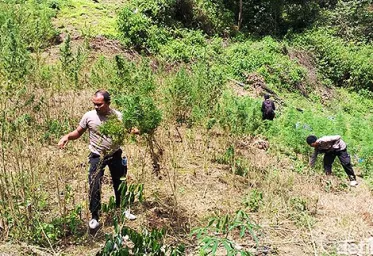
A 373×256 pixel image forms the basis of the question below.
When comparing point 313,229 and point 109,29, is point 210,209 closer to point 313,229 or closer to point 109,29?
point 313,229

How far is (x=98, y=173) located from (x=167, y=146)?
205 cm

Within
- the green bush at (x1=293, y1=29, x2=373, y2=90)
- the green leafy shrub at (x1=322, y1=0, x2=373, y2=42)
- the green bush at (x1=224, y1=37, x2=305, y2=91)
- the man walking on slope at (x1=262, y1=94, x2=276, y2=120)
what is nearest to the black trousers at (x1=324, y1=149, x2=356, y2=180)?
the man walking on slope at (x1=262, y1=94, x2=276, y2=120)

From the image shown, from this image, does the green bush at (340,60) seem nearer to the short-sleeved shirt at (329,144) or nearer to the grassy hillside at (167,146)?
the grassy hillside at (167,146)

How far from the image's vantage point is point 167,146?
607cm

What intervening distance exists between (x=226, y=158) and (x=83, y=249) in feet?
9.96

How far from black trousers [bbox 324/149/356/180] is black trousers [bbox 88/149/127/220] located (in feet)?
13.5

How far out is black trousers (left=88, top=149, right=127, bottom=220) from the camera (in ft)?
13.4

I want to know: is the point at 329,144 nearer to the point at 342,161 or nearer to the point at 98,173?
the point at 342,161

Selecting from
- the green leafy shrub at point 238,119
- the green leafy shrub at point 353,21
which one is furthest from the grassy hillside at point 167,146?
the green leafy shrub at point 353,21

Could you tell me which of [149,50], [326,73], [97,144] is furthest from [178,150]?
[326,73]

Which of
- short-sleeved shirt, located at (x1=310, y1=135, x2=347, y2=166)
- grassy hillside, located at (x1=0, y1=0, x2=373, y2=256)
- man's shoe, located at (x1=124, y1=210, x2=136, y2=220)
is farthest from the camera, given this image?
short-sleeved shirt, located at (x1=310, y1=135, x2=347, y2=166)

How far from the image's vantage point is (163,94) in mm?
7582

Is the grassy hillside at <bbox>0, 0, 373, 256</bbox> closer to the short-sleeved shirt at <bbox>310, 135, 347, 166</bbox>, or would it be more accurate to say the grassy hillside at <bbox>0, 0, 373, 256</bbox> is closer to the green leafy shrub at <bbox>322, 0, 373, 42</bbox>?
the short-sleeved shirt at <bbox>310, 135, 347, 166</bbox>

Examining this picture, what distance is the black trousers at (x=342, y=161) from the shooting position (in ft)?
23.4
